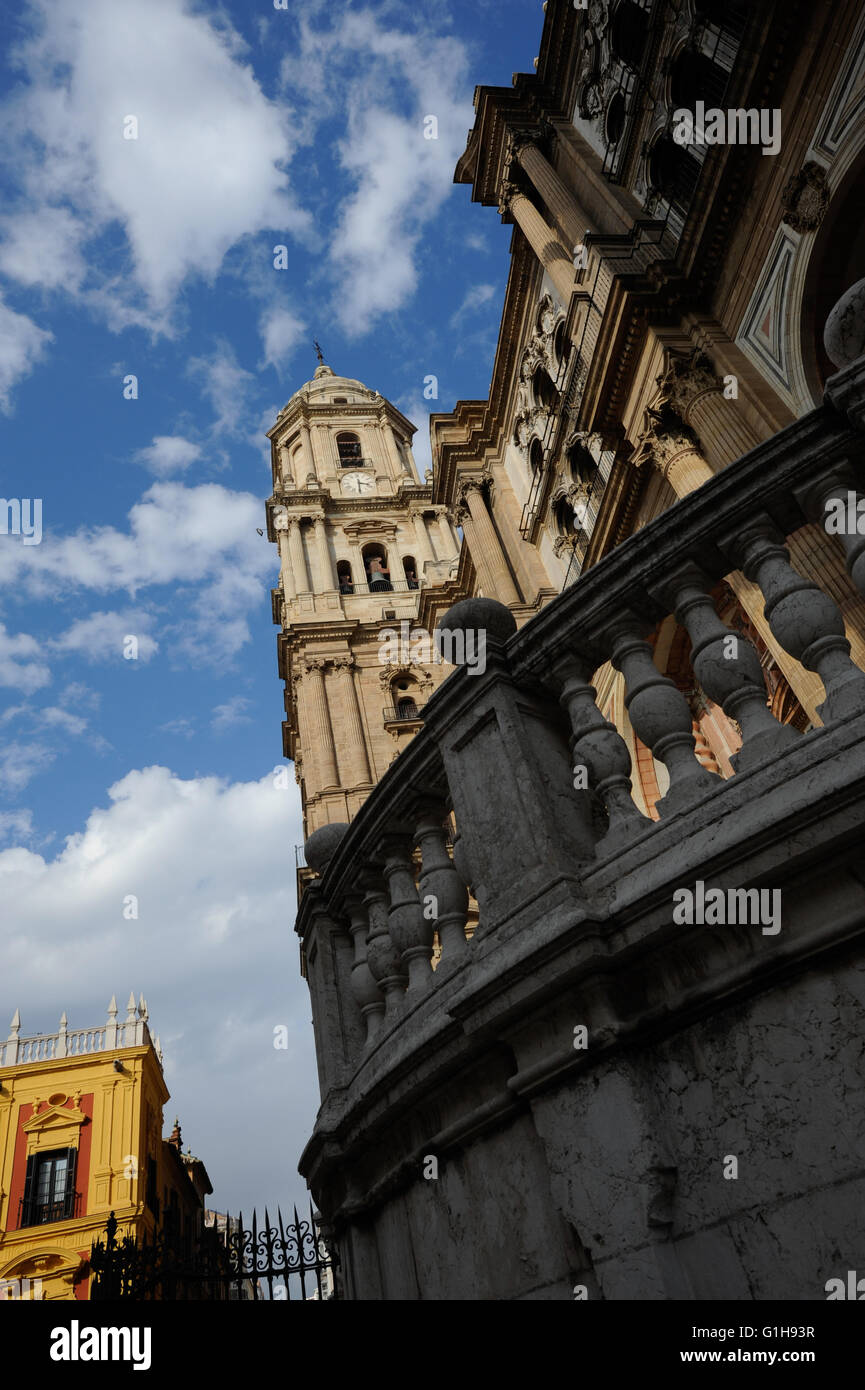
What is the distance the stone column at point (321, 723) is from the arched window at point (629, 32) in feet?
77.6

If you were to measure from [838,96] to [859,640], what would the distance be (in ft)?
19.9

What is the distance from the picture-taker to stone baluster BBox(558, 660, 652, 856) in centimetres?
411

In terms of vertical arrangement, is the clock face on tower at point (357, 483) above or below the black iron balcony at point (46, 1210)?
above

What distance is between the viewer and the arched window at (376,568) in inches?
1715

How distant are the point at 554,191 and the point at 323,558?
26.4 m

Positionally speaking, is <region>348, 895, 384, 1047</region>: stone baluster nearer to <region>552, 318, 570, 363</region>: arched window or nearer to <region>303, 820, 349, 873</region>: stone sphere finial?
<region>303, 820, 349, 873</region>: stone sphere finial

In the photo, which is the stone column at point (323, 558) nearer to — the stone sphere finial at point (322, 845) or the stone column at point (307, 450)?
the stone column at point (307, 450)

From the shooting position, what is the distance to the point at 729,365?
42.6 ft

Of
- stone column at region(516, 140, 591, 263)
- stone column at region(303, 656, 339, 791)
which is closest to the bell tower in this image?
stone column at region(303, 656, 339, 791)

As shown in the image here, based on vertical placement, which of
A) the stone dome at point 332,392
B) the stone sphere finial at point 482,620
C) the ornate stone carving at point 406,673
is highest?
the stone dome at point 332,392

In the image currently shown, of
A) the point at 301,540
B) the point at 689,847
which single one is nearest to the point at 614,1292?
the point at 689,847

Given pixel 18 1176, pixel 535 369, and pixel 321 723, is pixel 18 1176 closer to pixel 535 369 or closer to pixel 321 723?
pixel 321 723

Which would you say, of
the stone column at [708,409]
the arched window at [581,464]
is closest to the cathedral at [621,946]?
the stone column at [708,409]

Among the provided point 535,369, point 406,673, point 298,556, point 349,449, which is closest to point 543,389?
point 535,369
